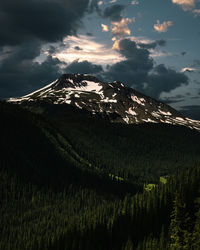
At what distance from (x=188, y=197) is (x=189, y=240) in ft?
382

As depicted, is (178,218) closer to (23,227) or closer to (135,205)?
(135,205)

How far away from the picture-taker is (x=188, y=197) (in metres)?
153

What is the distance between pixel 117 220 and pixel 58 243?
3449cm

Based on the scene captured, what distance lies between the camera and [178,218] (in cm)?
4588

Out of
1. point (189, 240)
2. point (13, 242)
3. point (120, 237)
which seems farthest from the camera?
point (13, 242)

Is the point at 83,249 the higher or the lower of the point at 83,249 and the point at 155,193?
the lower

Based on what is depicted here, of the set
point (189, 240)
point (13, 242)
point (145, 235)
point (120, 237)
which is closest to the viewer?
point (189, 240)

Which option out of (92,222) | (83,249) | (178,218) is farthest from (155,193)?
(178,218)

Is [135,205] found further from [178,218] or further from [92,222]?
[178,218]

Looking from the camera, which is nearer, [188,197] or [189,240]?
[189,240]

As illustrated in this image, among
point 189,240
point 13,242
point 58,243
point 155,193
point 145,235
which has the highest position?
point 189,240

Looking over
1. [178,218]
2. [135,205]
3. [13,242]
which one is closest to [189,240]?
[178,218]

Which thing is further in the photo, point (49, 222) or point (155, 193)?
point (49, 222)

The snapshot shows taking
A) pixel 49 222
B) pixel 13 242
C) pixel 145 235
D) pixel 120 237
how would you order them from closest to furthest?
pixel 145 235 → pixel 120 237 → pixel 13 242 → pixel 49 222
